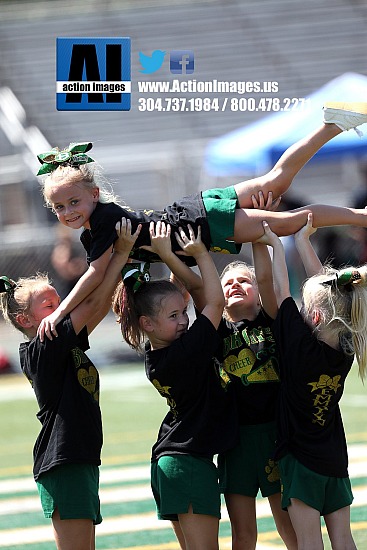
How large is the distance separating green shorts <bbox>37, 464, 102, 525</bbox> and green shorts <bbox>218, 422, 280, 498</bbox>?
1.73 ft

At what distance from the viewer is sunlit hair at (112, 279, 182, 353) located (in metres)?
3.77

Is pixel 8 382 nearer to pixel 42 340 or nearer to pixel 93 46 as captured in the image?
pixel 93 46

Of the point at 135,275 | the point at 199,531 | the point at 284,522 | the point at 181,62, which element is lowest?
the point at 284,522

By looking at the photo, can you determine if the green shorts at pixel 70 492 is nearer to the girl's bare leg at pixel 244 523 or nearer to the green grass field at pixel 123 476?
the girl's bare leg at pixel 244 523

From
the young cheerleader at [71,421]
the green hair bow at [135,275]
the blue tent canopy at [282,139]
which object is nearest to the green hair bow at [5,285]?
the young cheerleader at [71,421]

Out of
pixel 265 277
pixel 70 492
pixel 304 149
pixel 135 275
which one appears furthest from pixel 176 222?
pixel 70 492

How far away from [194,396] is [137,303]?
0.44 meters

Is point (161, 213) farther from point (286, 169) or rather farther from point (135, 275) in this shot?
point (286, 169)

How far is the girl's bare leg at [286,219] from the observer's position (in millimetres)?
3867

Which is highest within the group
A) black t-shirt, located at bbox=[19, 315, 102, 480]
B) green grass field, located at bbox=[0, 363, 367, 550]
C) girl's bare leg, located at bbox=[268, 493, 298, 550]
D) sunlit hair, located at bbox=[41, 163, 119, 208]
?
sunlit hair, located at bbox=[41, 163, 119, 208]

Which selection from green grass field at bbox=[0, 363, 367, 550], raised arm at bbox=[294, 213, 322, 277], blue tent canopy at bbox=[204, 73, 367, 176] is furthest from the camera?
blue tent canopy at bbox=[204, 73, 367, 176]

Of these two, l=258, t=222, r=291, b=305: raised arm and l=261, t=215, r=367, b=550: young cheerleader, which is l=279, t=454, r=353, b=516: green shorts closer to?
l=261, t=215, r=367, b=550: young cheerleader

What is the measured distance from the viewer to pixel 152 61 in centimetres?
1573

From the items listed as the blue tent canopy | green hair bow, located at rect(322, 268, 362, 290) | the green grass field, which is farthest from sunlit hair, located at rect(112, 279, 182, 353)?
the blue tent canopy
